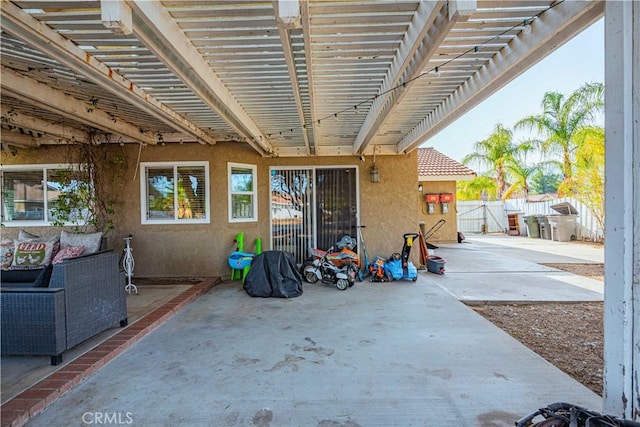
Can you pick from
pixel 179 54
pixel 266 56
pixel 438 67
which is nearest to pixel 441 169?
pixel 438 67

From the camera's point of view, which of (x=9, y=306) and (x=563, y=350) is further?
(x=563, y=350)

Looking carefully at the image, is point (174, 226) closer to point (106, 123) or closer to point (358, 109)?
point (106, 123)

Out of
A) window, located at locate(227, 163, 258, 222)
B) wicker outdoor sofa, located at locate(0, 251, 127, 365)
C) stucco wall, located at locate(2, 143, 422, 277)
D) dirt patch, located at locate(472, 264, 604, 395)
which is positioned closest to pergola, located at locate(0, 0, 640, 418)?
dirt patch, located at locate(472, 264, 604, 395)

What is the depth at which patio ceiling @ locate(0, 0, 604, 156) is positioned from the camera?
225 centimetres

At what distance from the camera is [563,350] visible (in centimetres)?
308

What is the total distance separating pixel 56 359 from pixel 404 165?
20.8ft

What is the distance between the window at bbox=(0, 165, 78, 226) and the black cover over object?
4385 mm

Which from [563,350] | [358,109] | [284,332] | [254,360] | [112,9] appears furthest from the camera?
[358,109]

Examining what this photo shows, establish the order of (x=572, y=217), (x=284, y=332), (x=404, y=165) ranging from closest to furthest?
1. (x=284, y=332)
2. (x=404, y=165)
3. (x=572, y=217)

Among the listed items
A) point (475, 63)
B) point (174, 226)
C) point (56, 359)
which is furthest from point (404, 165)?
point (56, 359)

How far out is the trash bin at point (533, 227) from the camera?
13.6 meters

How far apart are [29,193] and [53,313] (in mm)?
5084

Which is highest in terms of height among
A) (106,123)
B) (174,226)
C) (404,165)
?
(106,123)

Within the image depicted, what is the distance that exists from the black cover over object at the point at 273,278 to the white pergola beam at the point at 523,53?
11.0 feet
